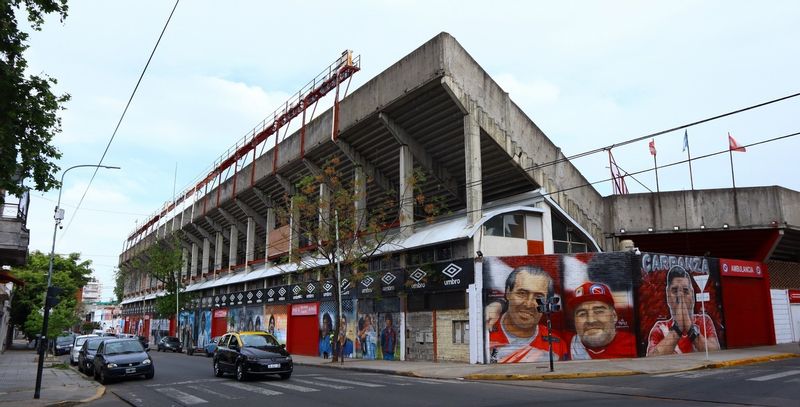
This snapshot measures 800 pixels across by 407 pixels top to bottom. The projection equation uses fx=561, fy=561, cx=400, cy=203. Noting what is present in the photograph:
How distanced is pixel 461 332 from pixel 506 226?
541 cm

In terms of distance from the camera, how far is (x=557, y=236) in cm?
2775

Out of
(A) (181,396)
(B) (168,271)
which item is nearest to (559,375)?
(A) (181,396)

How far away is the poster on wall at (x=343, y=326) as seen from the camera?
31016 mm

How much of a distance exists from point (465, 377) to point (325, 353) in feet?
50.5

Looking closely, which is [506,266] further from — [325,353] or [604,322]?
[325,353]

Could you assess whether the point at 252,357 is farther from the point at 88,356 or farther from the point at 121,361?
the point at 88,356

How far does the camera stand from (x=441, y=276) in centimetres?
2502

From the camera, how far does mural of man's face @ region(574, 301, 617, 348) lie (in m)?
22.5

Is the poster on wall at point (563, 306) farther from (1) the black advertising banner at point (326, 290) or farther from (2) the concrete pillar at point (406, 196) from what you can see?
(1) the black advertising banner at point (326, 290)

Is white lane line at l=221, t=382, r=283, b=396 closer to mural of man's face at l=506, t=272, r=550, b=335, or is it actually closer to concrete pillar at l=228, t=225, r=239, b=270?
mural of man's face at l=506, t=272, r=550, b=335

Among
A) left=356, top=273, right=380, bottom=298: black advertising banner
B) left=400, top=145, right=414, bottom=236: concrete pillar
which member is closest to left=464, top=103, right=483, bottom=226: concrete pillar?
left=400, top=145, right=414, bottom=236: concrete pillar

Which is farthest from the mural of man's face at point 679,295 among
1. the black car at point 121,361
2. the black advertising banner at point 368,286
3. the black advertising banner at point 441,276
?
the black car at point 121,361

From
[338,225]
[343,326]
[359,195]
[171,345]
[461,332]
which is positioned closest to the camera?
[461,332]

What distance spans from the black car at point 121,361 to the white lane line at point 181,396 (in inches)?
113
